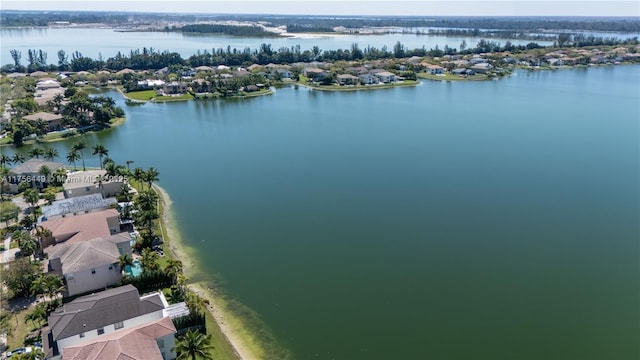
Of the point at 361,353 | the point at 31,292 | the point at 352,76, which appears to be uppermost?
the point at 352,76

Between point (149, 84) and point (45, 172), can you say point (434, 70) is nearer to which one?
point (149, 84)

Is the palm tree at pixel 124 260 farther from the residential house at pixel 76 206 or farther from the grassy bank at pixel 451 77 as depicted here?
the grassy bank at pixel 451 77

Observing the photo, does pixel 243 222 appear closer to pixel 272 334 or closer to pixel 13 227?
pixel 272 334

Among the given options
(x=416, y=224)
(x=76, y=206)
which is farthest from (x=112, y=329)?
(x=416, y=224)

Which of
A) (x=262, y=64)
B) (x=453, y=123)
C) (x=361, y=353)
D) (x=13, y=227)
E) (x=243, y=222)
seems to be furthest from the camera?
(x=262, y=64)

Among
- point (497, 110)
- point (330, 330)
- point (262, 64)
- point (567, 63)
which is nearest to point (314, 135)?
point (497, 110)

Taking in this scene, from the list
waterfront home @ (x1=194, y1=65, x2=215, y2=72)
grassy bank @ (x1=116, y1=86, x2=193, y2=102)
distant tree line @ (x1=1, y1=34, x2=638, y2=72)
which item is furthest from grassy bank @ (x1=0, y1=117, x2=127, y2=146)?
distant tree line @ (x1=1, y1=34, x2=638, y2=72)

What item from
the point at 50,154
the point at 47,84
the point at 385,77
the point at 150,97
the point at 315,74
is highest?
the point at 315,74
